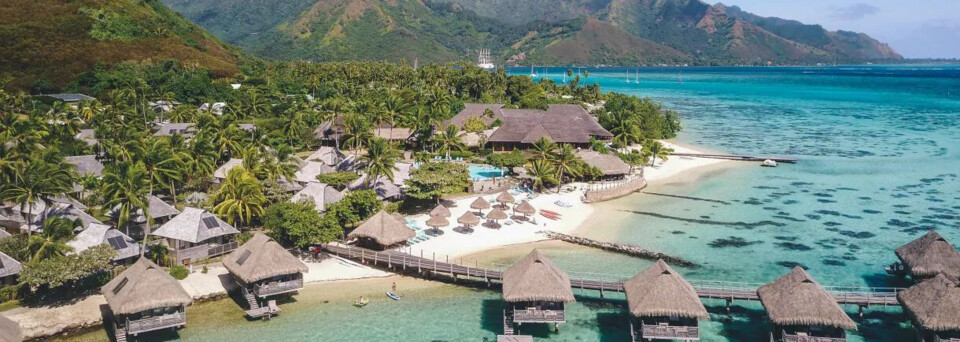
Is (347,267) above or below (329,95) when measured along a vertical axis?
below

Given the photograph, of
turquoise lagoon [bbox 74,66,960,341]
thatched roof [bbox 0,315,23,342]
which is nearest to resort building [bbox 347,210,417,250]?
turquoise lagoon [bbox 74,66,960,341]

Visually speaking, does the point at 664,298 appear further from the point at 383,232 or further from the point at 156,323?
the point at 156,323

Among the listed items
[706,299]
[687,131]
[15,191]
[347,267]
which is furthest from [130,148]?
[687,131]

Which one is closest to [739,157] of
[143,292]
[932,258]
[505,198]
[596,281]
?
[505,198]

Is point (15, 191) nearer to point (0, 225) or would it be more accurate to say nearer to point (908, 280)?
point (0, 225)

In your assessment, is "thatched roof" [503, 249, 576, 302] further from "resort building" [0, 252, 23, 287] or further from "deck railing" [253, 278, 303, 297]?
"resort building" [0, 252, 23, 287]

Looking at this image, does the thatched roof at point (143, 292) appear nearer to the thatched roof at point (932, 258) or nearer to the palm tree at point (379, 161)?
the palm tree at point (379, 161)

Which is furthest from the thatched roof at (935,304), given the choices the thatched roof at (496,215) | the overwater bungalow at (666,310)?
the thatched roof at (496,215)
